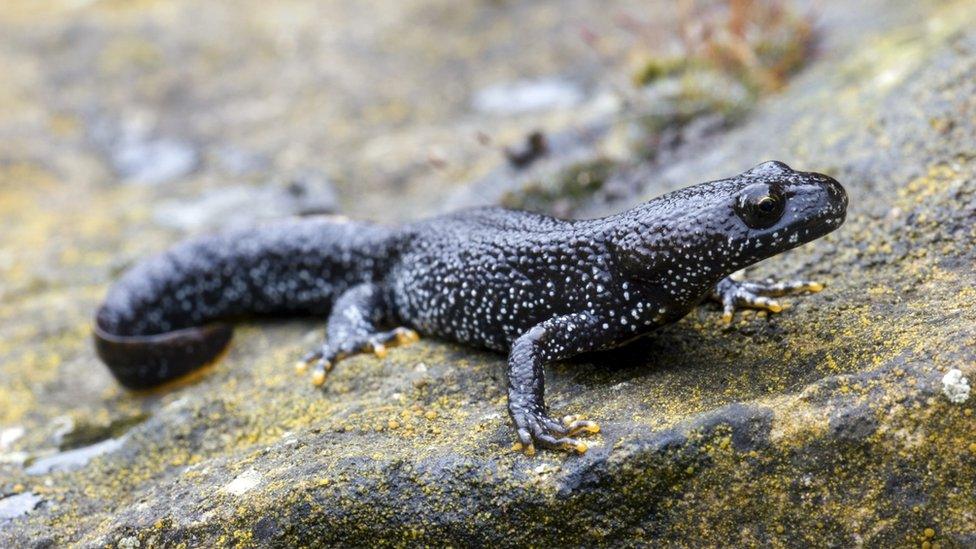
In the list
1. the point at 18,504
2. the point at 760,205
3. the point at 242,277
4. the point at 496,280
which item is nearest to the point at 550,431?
the point at 496,280

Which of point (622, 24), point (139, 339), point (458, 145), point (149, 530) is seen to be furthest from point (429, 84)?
point (149, 530)

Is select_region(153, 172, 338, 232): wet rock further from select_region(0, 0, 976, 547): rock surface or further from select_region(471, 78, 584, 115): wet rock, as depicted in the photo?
select_region(471, 78, 584, 115): wet rock

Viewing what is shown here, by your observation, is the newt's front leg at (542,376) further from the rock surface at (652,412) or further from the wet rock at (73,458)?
the wet rock at (73,458)

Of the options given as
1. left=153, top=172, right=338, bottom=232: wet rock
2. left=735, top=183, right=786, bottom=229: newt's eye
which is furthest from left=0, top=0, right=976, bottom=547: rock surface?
left=153, top=172, right=338, bottom=232: wet rock

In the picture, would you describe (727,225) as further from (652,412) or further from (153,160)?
(153,160)

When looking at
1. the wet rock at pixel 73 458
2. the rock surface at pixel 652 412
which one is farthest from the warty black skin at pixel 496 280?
the wet rock at pixel 73 458

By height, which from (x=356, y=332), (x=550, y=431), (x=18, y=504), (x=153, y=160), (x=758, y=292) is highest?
(x=153, y=160)
